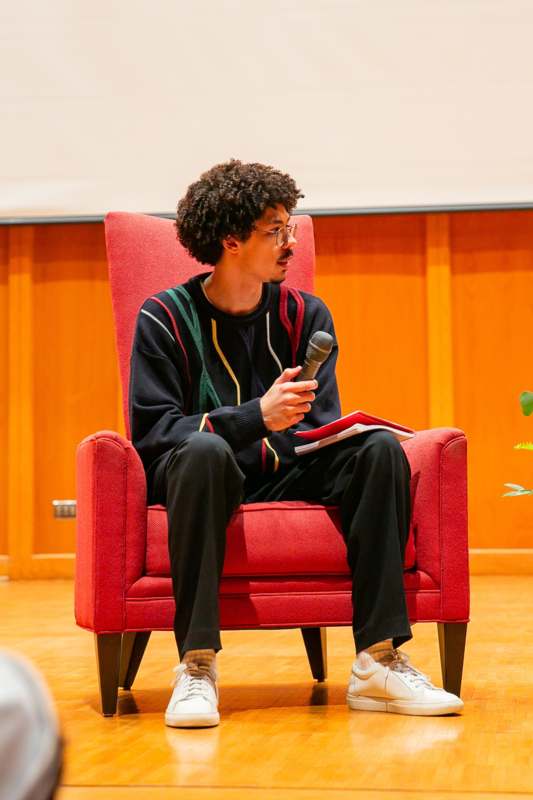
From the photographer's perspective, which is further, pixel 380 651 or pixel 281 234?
pixel 281 234

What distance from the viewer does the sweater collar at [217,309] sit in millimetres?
2131

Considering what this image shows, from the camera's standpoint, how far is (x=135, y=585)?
6.01ft

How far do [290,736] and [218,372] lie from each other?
2.42ft

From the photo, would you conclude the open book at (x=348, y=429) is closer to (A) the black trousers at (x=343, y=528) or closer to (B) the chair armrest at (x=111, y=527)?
(A) the black trousers at (x=343, y=528)

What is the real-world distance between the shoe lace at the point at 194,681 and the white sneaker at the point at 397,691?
0.26m

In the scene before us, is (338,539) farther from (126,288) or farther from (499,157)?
(499,157)

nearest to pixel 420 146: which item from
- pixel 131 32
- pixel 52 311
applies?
pixel 131 32

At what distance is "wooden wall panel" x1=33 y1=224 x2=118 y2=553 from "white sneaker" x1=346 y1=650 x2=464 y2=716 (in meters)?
2.85

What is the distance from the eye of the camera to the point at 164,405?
197cm

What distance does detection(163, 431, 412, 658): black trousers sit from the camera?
1758mm

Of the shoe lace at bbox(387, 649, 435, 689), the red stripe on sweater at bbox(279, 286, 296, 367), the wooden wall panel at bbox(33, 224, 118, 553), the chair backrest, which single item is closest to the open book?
the red stripe on sweater at bbox(279, 286, 296, 367)

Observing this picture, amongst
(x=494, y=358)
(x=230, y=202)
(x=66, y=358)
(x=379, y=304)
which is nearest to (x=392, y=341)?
(x=379, y=304)

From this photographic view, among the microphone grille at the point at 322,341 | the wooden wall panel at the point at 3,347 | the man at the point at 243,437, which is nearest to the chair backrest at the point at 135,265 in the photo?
the man at the point at 243,437

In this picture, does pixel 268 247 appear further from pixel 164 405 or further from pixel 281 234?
pixel 164 405
